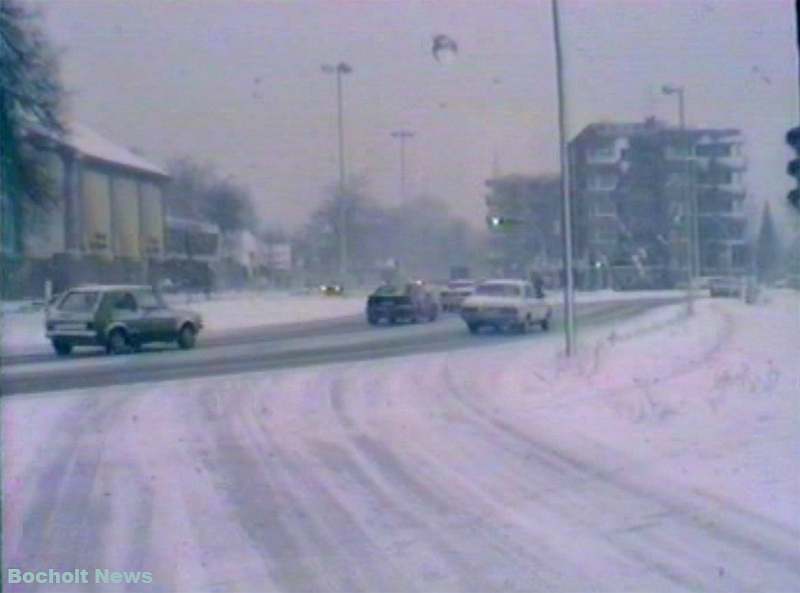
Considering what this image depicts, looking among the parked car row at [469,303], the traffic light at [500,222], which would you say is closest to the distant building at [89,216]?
the parked car row at [469,303]

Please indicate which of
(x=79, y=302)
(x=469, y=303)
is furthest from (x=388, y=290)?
(x=79, y=302)

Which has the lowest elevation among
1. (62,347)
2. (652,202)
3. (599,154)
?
(62,347)

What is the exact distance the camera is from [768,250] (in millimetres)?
11719

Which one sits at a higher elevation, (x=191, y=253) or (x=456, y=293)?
(x=191, y=253)

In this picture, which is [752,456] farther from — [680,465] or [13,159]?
[13,159]

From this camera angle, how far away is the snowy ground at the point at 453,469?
6.77 meters

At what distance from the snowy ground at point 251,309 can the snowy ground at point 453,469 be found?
57 cm

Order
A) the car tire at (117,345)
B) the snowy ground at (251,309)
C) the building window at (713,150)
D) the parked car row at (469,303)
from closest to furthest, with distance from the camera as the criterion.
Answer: the snowy ground at (251,309) < the parked car row at (469,303) < the building window at (713,150) < the car tire at (117,345)

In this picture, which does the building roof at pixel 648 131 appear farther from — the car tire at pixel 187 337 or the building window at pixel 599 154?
the car tire at pixel 187 337

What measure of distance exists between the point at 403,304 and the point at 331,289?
101 centimetres

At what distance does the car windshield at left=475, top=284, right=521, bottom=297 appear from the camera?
1149 centimetres

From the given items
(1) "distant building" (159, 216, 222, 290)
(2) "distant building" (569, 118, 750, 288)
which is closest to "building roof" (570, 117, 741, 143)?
(2) "distant building" (569, 118, 750, 288)

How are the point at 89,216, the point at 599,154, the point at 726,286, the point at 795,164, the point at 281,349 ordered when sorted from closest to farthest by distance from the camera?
the point at 795,164, the point at 89,216, the point at 599,154, the point at 726,286, the point at 281,349

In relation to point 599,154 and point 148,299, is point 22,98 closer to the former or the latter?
A: point 148,299
